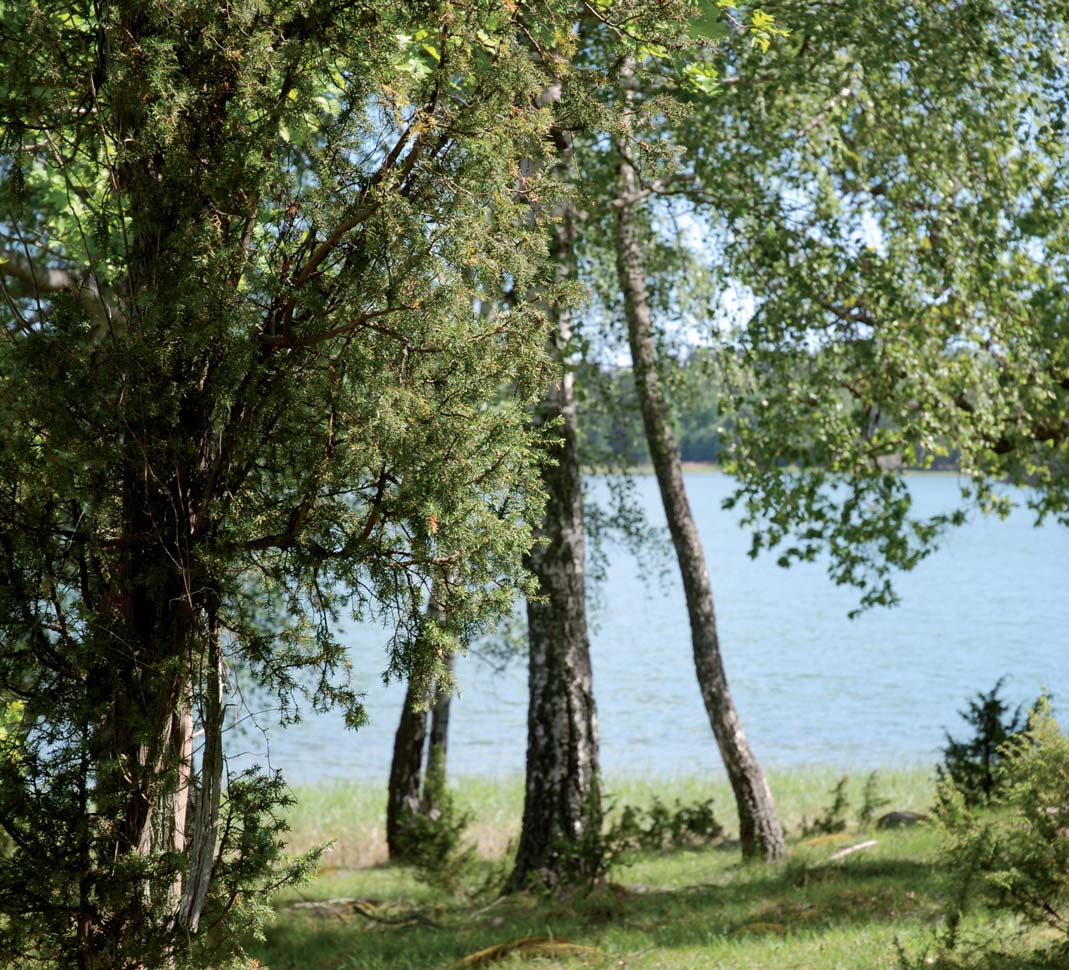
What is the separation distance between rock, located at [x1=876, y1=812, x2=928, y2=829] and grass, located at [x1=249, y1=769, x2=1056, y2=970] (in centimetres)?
43

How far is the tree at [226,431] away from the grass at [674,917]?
10.4ft

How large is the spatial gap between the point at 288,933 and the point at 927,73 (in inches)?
294

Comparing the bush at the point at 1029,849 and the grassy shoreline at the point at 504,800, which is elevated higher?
the bush at the point at 1029,849

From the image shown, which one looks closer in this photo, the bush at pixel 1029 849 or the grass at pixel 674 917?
the bush at pixel 1029 849

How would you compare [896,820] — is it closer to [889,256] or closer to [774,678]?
[889,256]

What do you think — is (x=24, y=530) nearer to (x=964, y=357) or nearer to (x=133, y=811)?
(x=133, y=811)

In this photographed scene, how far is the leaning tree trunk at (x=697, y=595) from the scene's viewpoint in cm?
1001

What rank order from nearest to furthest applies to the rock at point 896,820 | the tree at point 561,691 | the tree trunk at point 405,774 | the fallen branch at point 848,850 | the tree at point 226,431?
the tree at point 226,431, the tree at point 561,691, the fallen branch at point 848,850, the rock at point 896,820, the tree trunk at point 405,774

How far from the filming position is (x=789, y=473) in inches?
387

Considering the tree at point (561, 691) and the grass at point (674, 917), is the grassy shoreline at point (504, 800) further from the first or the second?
the tree at point (561, 691)

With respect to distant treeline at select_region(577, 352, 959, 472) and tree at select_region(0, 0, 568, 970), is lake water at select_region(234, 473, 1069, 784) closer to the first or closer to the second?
distant treeline at select_region(577, 352, 959, 472)

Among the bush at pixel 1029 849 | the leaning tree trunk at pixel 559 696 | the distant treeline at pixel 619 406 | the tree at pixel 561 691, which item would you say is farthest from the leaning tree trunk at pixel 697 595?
the bush at pixel 1029 849

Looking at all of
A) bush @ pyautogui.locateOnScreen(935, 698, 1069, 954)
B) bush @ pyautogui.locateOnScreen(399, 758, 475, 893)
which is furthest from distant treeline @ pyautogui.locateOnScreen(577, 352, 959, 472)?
bush @ pyautogui.locateOnScreen(935, 698, 1069, 954)

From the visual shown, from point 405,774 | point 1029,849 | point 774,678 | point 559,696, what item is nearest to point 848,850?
point 559,696
